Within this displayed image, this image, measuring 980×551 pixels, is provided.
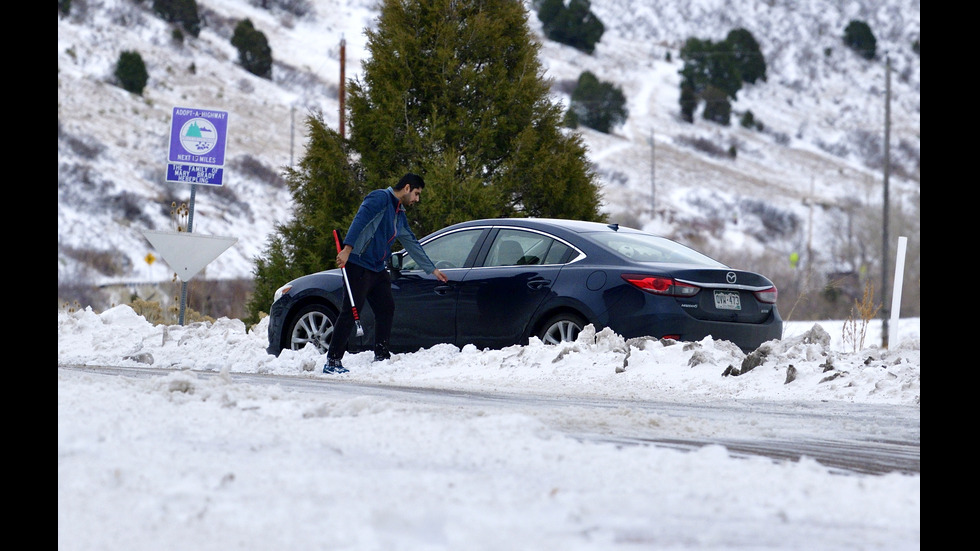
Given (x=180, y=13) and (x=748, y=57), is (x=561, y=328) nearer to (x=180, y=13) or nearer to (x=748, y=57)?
(x=180, y=13)

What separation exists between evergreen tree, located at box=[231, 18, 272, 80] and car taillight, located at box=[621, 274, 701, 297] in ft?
247

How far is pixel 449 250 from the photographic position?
10594mm

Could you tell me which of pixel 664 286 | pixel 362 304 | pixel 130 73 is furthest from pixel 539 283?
pixel 130 73

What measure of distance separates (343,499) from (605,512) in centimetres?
80

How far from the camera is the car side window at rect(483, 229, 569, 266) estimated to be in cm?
984

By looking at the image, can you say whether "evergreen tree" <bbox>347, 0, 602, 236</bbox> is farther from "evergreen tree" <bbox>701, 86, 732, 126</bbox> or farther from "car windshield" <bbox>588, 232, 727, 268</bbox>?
"evergreen tree" <bbox>701, 86, 732, 126</bbox>

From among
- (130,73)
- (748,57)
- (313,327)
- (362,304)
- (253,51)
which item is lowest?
(313,327)

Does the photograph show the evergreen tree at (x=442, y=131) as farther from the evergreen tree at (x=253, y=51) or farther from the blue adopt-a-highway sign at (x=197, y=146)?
the evergreen tree at (x=253, y=51)

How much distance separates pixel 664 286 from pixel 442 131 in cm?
689

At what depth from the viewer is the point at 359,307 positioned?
9.87 meters
